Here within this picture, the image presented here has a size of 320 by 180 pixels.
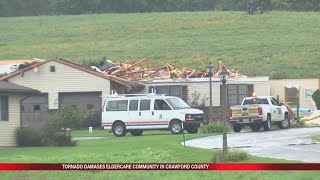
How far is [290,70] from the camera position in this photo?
65.2 metres

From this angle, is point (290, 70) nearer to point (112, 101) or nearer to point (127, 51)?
point (127, 51)

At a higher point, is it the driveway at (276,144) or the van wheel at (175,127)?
the van wheel at (175,127)

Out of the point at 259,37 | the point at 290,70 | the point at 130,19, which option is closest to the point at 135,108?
the point at 290,70

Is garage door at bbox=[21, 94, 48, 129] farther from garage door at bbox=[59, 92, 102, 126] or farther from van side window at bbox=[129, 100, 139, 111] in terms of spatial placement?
van side window at bbox=[129, 100, 139, 111]

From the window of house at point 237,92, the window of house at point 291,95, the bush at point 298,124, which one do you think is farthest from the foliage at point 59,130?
the window of house at point 291,95

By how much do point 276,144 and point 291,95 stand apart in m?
25.6

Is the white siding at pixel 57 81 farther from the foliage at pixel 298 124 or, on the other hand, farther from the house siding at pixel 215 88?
the foliage at pixel 298 124

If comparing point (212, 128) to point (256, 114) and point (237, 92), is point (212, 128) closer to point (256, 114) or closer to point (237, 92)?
point (256, 114)

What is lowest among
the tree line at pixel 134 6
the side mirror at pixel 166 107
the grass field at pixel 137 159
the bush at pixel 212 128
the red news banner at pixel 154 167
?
the grass field at pixel 137 159

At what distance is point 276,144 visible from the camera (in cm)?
2995

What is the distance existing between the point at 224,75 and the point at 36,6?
270ft

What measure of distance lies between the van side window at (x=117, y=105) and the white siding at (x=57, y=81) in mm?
9448

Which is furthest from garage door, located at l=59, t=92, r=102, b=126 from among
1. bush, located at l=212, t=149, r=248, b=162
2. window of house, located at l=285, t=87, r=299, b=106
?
bush, located at l=212, t=149, r=248, b=162

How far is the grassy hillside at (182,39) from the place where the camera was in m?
72.6
